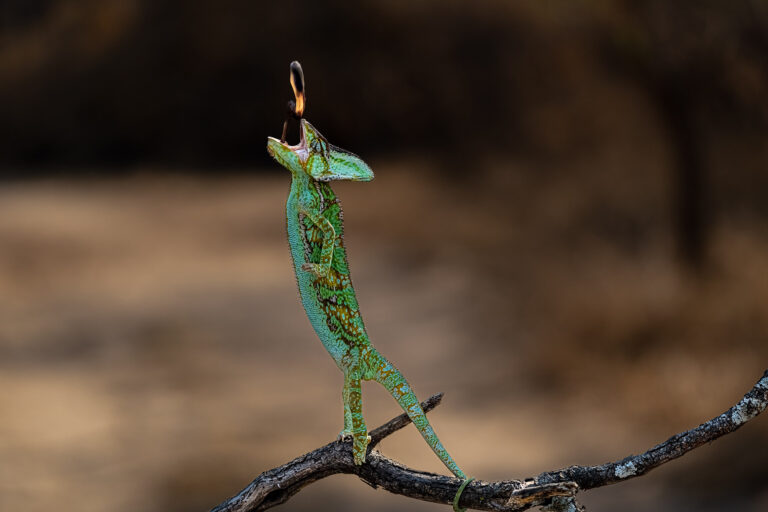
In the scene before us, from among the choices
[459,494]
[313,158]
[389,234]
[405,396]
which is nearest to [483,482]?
[459,494]

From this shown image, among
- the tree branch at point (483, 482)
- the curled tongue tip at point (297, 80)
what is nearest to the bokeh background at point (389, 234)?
the tree branch at point (483, 482)

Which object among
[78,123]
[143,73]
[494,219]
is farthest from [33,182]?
[494,219]

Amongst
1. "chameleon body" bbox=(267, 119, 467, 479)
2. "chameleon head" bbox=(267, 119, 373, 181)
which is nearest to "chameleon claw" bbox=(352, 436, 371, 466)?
"chameleon body" bbox=(267, 119, 467, 479)

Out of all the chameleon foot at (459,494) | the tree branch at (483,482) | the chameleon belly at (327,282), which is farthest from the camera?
the chameleon belly at (327,282)

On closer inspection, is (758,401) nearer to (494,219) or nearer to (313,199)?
(313,199)

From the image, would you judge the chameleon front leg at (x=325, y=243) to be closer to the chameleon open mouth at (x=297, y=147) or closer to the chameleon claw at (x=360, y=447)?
the chameleon open mouth at (x=297, y=147)

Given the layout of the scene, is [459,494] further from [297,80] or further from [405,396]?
[297,80]

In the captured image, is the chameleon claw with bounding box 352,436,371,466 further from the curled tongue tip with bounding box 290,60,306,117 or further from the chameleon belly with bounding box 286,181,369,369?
the curled tongue tip with bounding box 290,60,306,117
